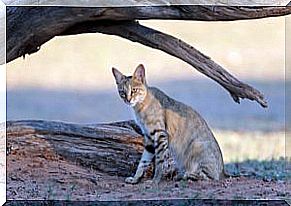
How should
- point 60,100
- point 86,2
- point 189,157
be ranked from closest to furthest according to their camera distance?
point 86,2, point 189,157, point 60,100

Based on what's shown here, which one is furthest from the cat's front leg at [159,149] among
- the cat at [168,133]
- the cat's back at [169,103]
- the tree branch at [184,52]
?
the tree branch at [184,52]

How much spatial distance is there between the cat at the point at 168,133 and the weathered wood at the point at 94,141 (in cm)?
23

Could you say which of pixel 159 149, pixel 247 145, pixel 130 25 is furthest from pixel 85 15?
pixel 247 145

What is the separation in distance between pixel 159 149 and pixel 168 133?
77 millimetres

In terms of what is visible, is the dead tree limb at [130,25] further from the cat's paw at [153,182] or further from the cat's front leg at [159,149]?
the cat's paw at [153,182]

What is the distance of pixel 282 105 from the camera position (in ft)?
10.3

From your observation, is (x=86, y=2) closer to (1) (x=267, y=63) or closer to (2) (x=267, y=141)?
(1) (x=267, y=63)

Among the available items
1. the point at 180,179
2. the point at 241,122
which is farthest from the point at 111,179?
the point at 241,122

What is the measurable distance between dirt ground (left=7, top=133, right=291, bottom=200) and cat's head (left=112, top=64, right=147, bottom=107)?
337mm

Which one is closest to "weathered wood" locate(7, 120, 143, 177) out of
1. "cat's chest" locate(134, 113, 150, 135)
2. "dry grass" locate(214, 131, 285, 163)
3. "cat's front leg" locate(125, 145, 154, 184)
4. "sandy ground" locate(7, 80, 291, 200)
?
"sandy ground" locate(7, 80, 291, 200)

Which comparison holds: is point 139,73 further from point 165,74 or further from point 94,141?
point 94,141

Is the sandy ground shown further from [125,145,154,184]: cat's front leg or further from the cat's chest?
the cat's chest

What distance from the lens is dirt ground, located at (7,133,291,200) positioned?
2992 millimetres

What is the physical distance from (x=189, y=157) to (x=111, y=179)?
328 mm
